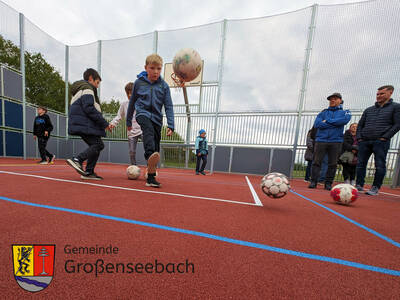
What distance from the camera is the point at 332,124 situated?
3.45 m

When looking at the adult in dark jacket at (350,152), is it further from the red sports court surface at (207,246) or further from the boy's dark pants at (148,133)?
the boy's dark pants at (148,133)

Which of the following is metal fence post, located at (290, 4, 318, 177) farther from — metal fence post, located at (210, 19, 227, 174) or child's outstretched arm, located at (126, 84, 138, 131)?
child's outstretched arm, located at (126, 84, 138, 131)

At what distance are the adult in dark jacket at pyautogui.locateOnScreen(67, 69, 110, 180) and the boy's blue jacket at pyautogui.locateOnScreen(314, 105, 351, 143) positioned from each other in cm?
413

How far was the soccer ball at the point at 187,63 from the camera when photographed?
4.93 metres

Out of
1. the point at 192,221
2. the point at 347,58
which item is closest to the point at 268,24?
the point at 347,58

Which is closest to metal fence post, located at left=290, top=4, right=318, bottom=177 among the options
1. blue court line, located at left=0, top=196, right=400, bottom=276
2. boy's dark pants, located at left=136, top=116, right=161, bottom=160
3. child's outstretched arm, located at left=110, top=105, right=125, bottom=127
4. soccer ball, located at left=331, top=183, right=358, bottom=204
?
soccer ball, located at left=331, top=183, right=358, bottom=204

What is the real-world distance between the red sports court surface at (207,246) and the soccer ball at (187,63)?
428 cm

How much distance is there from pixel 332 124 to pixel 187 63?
385 cm

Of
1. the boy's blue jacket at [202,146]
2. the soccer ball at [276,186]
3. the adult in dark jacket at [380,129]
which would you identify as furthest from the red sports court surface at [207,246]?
the boy's blue jacket at [202,146]

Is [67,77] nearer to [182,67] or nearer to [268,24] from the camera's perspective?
[182,67]

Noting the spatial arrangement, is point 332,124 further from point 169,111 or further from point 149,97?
point 149,97

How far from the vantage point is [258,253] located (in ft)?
3.16

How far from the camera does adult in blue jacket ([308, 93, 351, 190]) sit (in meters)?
3.42

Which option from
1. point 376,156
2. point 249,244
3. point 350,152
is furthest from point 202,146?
point 249,244
